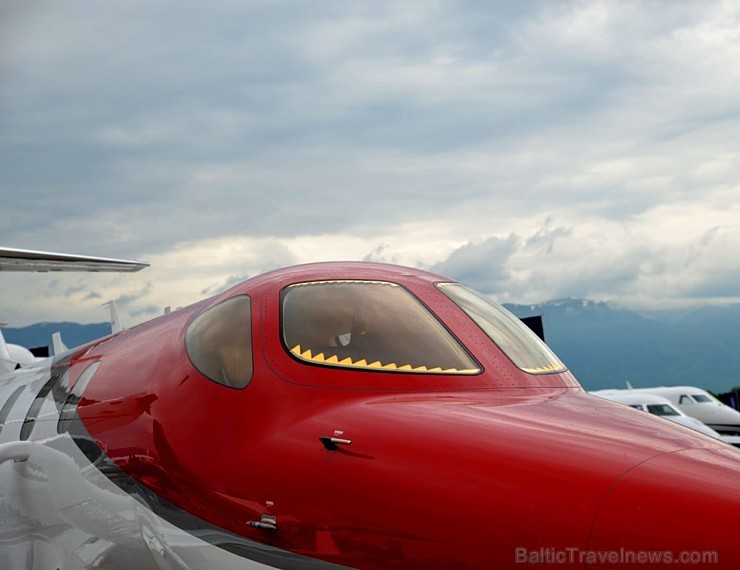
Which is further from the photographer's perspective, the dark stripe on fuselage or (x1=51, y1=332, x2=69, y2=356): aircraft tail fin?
(x1=51, y1=332, x2=69, y2=356): aircraft tail fin

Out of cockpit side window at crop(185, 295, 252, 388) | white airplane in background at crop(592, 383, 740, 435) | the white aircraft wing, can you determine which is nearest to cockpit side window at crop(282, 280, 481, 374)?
cockpit side window at crop(185, 295, 252, 388)

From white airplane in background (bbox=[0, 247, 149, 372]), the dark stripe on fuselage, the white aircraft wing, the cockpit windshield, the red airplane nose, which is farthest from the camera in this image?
the white aircraft wing

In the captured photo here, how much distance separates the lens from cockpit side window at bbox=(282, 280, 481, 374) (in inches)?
215

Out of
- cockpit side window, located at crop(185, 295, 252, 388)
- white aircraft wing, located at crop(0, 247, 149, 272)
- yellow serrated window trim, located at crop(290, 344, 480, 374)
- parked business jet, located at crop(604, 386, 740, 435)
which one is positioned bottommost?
parked business jet, located at crop(604, 386, 740, 435)

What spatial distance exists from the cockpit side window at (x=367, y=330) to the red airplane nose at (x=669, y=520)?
5.94ft

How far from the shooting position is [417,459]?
434 centimetres

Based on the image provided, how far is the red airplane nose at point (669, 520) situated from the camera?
11.2 feet

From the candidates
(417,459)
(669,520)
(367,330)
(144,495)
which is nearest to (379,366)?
(367,330)

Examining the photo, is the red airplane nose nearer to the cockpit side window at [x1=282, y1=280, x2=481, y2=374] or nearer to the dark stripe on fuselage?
the dark stripe on fuselage

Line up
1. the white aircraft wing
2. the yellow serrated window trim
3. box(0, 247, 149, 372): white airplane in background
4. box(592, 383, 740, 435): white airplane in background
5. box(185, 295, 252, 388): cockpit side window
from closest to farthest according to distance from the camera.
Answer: the yellow serrated window trim, box(185, 295, 252, 388): cockpit side window, box(0, 247, 149, 372): white airplane in background, the white aircraft wing, box(592, 383, 740, 435): white airplane in background

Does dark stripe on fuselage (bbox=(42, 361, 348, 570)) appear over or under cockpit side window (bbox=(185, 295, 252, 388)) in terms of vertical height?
under

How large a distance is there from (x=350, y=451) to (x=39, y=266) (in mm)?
12805

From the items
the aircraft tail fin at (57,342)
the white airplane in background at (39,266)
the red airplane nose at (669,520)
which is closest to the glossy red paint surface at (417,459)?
the red airplane nose at (669,520)

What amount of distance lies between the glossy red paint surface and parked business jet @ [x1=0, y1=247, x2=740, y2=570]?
11 millimetres
